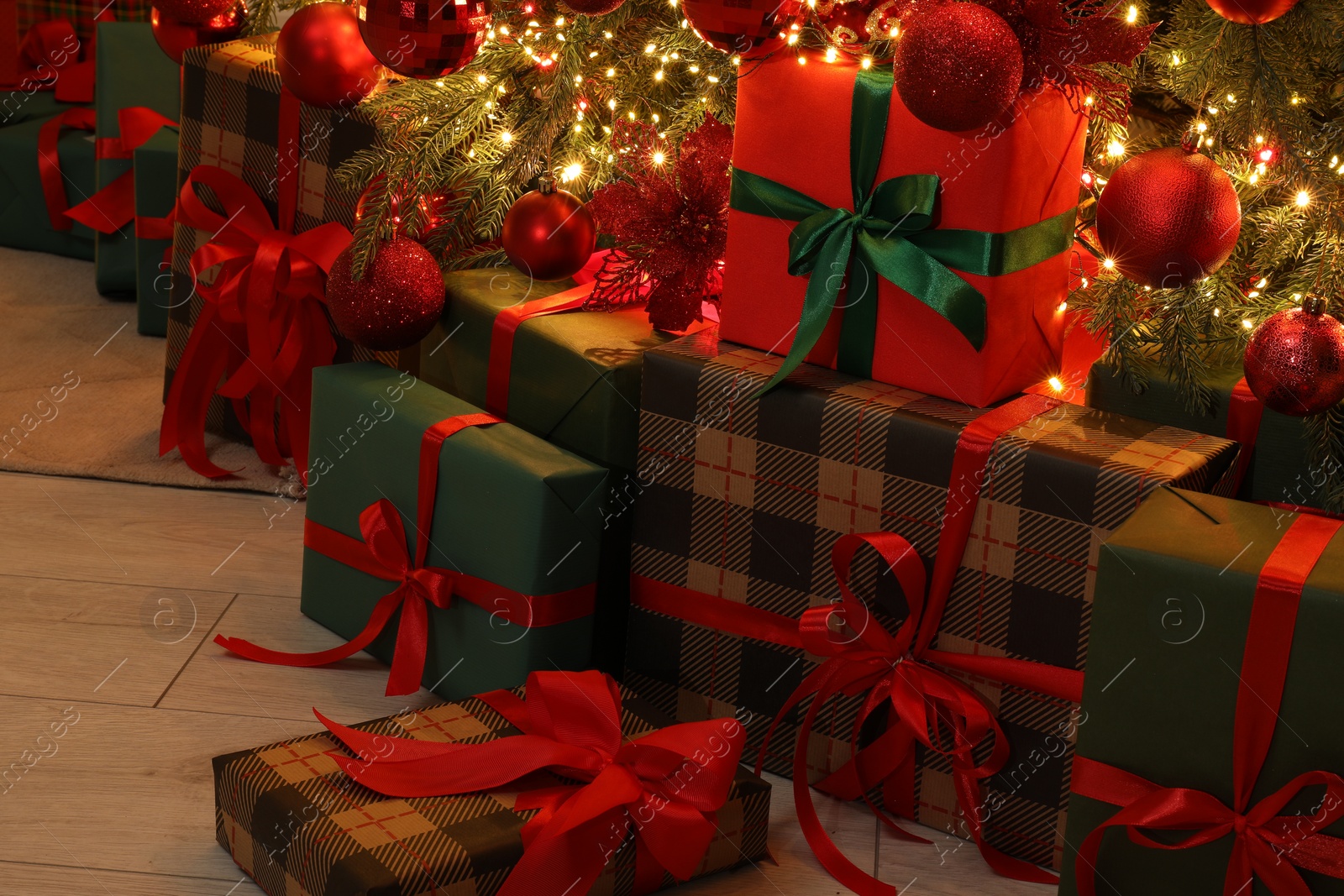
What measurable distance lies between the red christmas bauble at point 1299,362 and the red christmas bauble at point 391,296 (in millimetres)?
738

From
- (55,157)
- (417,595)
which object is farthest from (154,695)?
(55,157)

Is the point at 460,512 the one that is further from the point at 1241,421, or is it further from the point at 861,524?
the point at 1241,421

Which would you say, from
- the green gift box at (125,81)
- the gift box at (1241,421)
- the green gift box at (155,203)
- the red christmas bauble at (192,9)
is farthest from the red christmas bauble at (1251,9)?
the green gift box at (125,81)

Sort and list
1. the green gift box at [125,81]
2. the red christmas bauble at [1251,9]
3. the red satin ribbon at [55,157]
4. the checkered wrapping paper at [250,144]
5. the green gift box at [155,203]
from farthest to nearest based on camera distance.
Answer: the red satin ribbon at [55,157] → the green gift box at [125,81] → the green gift box at [155,203] → the checkered wrapping paper at [250,144] → the red christmas bauble at [1251,9]

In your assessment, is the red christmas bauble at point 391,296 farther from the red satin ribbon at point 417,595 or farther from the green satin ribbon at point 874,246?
the green satin ribbon at point 874,246

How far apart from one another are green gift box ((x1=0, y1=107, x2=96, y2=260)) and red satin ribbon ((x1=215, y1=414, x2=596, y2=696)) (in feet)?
4.29

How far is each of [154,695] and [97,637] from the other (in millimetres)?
123

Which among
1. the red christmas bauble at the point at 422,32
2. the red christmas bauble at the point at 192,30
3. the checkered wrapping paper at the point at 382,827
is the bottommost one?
the checkered wrapping paper at the point at 382,827

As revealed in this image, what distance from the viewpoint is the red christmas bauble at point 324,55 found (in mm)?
1410

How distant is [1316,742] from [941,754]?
31 centimetres

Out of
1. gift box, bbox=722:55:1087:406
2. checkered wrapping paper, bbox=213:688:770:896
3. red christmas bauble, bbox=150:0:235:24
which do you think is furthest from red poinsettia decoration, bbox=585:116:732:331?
red christmas bauble, bbox=150:0:235:24

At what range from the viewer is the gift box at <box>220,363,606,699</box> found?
1.19 meters

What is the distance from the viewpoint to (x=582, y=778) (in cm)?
104

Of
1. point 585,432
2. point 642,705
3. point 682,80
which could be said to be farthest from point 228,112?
point 642,705
